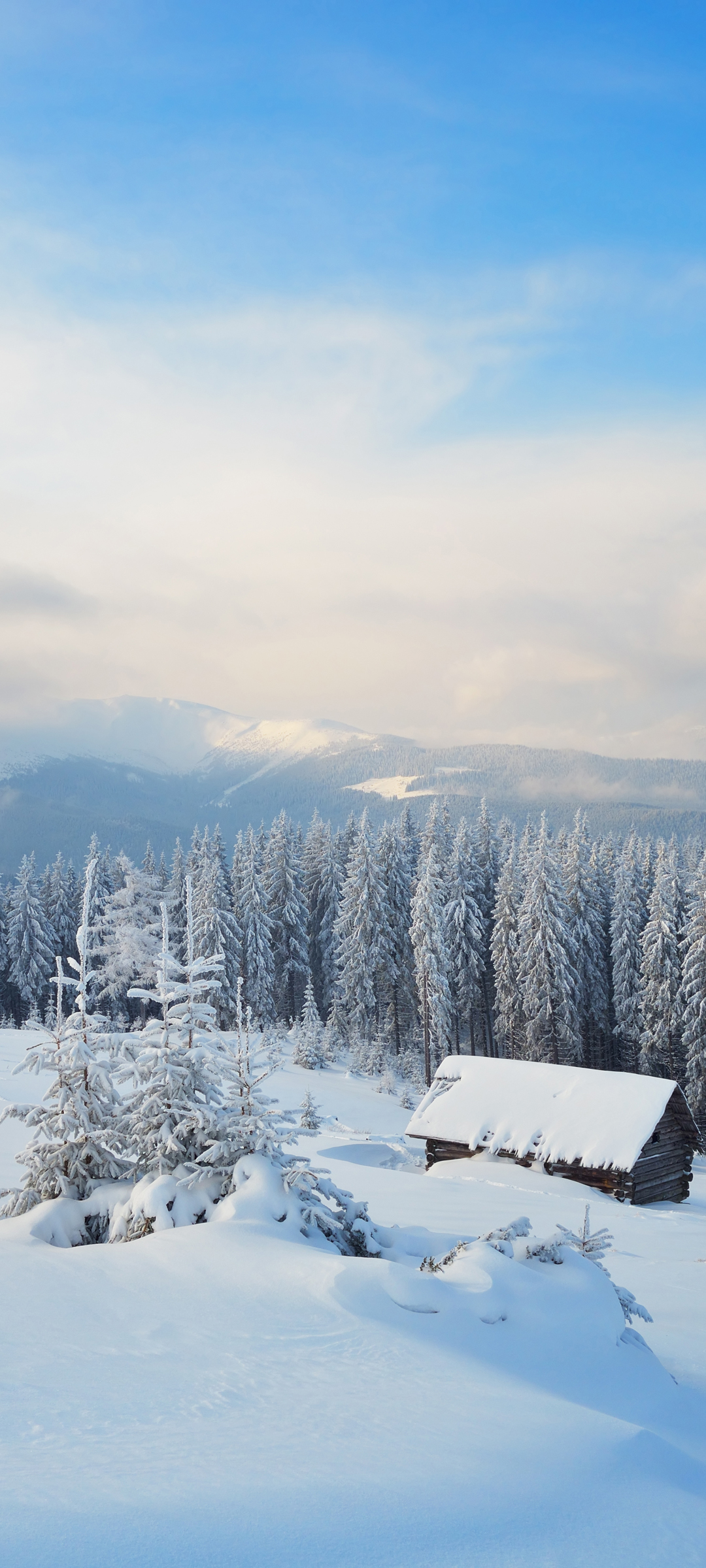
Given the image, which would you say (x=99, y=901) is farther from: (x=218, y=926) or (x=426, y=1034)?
(x=426, y=1034)

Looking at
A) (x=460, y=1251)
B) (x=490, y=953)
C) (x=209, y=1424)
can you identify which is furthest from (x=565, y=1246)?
(x=490, y=953)

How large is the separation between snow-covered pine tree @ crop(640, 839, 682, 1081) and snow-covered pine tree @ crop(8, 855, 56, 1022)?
3623 centimetres

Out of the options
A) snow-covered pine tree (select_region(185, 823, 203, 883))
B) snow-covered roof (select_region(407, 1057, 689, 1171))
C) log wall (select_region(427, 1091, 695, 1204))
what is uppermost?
snow-covered pine tree (select_region(185, 823, 203, 883))

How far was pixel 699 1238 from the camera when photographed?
18391mm

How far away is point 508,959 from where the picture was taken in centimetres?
4716

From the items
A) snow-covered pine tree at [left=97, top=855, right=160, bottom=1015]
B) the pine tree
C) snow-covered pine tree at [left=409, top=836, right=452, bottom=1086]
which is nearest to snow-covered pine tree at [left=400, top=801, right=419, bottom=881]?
snow-covered pine tree at [left=409, top=836, right=452, bottom=1086]

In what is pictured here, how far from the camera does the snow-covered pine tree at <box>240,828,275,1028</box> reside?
51.8m

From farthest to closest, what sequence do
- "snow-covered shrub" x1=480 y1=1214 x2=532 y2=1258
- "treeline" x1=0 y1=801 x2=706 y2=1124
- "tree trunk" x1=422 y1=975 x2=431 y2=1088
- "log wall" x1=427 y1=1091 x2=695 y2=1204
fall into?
"tree trunk" x1=422 y1=975 x2=431 y2=1088, "treeline" x1=0 y1=801 x2=706 y2=1124, "log wall" x1=427 y1=1091 x2=695 y2=1204, "snow-covered shrub" x1=480 y1=1214 x2=532 y2=1258

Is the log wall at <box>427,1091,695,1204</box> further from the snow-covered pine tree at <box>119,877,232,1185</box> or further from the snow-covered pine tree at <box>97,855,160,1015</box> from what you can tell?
the snow-covered pine tree at <box>97,855,160,1015</box>

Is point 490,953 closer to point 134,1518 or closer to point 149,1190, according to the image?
point 149,1190

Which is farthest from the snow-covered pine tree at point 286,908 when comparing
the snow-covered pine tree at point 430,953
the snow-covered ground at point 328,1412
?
the snow-covered ground at point 328,1412

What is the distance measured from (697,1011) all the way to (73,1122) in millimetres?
37508

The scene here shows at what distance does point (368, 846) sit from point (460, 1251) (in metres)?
44.2

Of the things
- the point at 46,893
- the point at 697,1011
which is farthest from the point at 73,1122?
the point at 46,893
